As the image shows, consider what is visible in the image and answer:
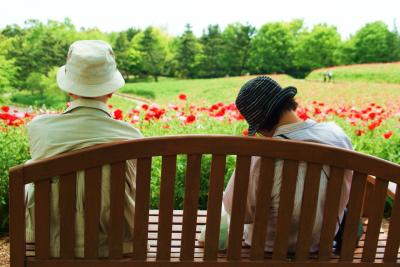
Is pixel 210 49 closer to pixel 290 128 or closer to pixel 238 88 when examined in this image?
pixel 238 88

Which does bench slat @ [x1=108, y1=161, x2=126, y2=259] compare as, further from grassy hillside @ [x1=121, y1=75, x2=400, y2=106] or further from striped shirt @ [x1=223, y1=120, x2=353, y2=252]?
grassy hillside @ [x1=121, y1=75, x2=400, y2=106]

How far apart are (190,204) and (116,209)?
17 centimetres

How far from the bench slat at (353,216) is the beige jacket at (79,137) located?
0.54 metres

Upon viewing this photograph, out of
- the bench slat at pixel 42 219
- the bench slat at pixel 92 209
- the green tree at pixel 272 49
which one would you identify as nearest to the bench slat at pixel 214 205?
the bench slat at pixel 92 209

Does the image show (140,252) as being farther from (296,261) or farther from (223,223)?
(296,261)

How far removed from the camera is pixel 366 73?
6906mm

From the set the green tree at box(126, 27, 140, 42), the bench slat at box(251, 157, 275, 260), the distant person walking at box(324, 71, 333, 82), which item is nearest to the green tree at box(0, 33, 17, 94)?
the green tree at box(126, 27, 140, 42)

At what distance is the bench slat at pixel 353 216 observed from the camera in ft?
4.41

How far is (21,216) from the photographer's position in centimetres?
130

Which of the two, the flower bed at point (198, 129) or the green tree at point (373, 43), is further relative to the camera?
the green tree at point (373, 43)

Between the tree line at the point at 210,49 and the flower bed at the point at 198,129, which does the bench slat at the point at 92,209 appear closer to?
the flower bed at the point at 198,129

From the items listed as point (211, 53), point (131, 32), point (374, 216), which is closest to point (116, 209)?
point (374, 216)

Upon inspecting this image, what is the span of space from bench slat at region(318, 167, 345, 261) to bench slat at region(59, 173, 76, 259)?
1.99 ft

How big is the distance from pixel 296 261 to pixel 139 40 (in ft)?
17.5
